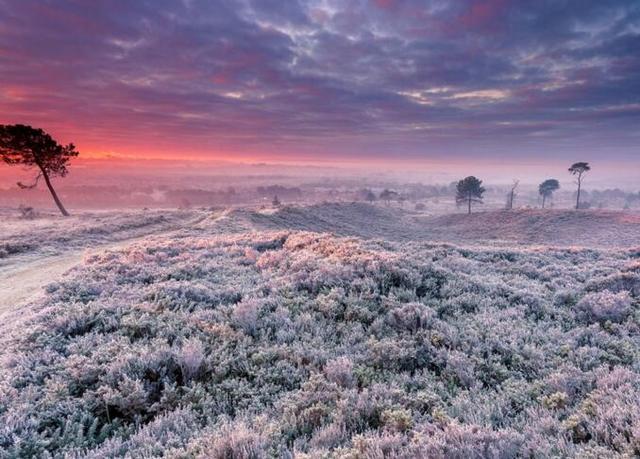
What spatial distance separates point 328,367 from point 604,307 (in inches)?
283

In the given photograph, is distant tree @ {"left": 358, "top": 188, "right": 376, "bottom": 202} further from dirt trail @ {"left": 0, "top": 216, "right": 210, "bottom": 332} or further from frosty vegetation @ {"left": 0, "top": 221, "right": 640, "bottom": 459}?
A: frosty vegetation @ {"left": 0, "top": 221, "right": 640, "bottom": 459}

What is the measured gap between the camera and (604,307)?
8516 millimetres

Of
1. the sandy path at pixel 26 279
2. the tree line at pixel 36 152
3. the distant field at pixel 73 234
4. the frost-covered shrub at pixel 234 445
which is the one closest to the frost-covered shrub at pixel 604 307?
the frost-covered shrub at pixel 234 445

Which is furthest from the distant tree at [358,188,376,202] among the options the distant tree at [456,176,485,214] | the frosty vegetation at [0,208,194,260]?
the frosty vegetation at [0,208,194,260]

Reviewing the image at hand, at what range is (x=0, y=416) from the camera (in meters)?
4.43

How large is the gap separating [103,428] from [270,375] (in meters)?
2.16

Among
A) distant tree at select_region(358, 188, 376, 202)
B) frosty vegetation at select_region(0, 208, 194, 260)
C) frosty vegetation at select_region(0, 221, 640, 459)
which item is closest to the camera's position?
frosty vegetation at select_region(0, 221, 640, 459)

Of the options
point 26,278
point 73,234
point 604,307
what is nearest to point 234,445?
point 604,307

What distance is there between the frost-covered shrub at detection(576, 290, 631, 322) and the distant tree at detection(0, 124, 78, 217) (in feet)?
174

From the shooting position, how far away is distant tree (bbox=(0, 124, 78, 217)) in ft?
143

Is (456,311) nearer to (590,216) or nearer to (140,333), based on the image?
(140,333)

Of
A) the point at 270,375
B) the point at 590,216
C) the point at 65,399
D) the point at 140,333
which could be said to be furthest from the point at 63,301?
the point at 590,216

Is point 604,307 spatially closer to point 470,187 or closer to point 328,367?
point 328,367

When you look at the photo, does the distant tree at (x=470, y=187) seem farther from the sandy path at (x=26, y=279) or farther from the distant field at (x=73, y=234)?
the sandy path at (x=26, y=279)
